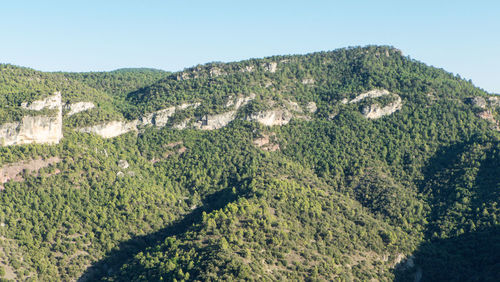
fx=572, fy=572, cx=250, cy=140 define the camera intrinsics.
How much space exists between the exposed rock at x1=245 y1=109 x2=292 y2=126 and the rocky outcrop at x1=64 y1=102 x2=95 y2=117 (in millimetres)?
50208

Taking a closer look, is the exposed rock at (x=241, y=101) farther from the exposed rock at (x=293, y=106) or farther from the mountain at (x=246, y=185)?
the exposed rock at (x=293, y=106)

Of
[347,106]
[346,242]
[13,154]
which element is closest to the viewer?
[346,242]

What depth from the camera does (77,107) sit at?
566 ft

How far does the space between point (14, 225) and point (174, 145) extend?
60385 millimetres

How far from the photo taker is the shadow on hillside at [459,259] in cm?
12850

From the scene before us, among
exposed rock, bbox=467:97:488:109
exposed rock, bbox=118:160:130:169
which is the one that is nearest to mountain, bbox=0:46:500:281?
exposed rock, bbox=118:160:130:169

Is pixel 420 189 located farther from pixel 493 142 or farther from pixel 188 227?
pixel 188 227

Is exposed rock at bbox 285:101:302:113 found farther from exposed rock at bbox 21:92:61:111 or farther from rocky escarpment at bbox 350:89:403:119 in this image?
exposed rock at bbox 21:92:61:111

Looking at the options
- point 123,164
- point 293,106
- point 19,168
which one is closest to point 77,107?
point 123,164

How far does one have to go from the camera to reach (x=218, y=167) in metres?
166

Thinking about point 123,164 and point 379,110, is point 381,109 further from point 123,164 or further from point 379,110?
point 123,164

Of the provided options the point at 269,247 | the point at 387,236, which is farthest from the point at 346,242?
the point at 269,247

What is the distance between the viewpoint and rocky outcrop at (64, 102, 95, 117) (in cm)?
17050

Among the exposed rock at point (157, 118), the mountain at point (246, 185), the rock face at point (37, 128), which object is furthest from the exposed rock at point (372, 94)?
the rock face at point (37, 128)
